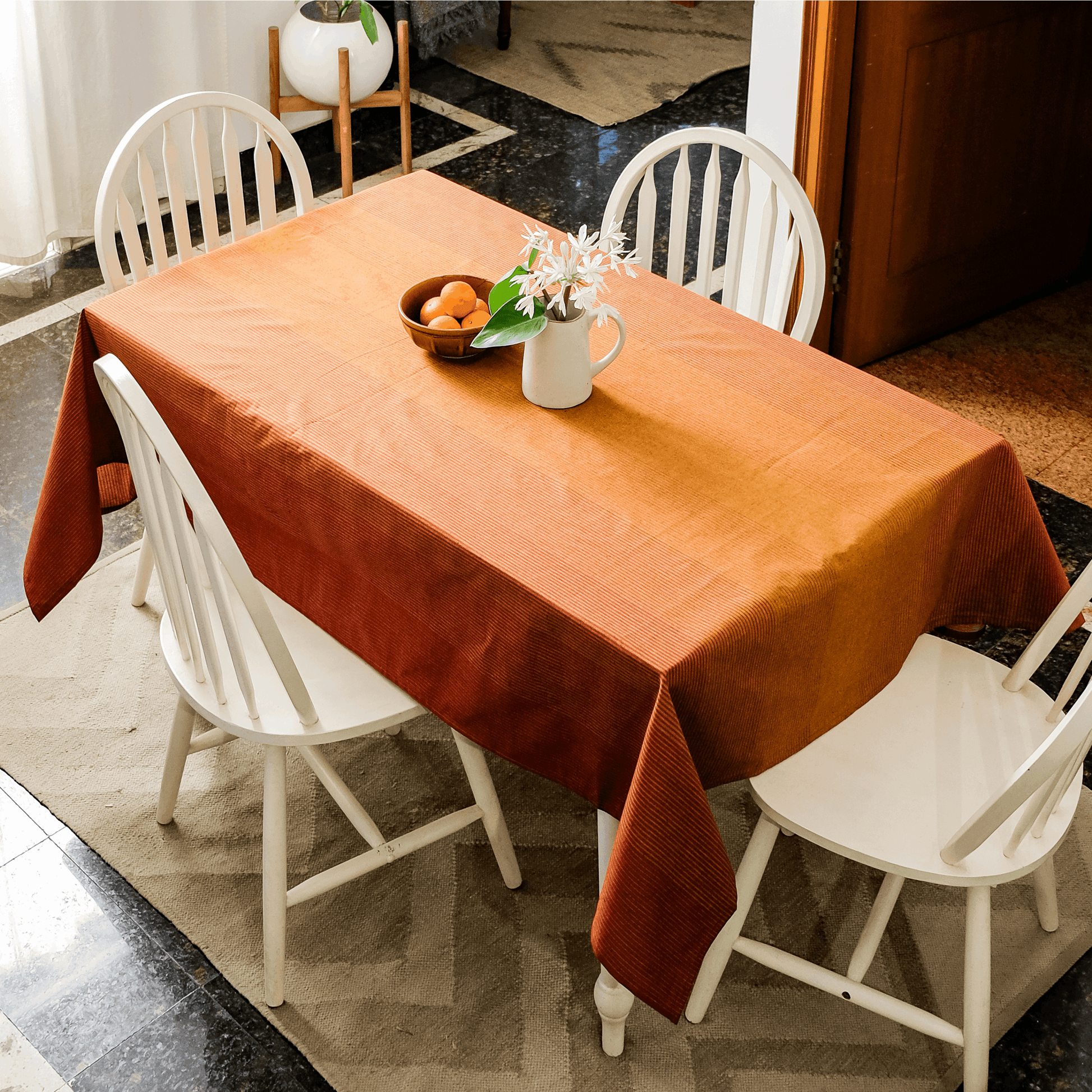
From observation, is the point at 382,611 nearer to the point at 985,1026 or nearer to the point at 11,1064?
the point at 11,1064

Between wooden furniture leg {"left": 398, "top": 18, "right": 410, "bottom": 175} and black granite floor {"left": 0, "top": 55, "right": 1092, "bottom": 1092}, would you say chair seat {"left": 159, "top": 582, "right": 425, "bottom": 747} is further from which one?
wooden furniture leg {"left": 398, "top": 18, "right": 410, "bottom": 175}

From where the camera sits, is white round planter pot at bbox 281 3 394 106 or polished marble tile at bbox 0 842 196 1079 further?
white round planter pot at bbox 281 3 394 106

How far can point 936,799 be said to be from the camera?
57.7 inches

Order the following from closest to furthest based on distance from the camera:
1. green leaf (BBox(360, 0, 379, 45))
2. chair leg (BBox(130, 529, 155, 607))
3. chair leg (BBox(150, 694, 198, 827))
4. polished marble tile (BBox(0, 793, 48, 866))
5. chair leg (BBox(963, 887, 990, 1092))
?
chair leg (BBox(963, 887, 990, 1092))
chair leg (BBox(150, 694, 198, 827))
polished marble tile (BBox(0, 793, 48, 866))
chair leg (BBox(130, 529, 155, 607))
green leaf (BBox(360, 0, 379, 45))

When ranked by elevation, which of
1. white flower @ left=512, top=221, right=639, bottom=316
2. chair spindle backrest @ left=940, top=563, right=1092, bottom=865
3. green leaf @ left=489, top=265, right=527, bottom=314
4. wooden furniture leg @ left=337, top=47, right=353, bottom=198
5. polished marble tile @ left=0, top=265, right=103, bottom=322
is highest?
Result: white flower @ left=512, top=221, right=639, bottom=316

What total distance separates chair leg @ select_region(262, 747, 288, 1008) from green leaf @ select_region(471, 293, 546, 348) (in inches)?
23.4

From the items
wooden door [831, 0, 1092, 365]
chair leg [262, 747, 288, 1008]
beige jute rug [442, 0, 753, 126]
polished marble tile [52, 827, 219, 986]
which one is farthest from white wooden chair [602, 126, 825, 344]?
beige jute rug [442, 0, 753, 126]

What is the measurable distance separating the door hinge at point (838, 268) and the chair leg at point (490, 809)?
1.68 metres

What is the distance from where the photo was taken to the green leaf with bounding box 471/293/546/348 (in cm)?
155

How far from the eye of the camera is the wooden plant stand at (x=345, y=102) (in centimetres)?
349

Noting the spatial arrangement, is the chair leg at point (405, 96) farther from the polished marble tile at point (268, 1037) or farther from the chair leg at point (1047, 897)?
the chair leg at point (1047, 897)

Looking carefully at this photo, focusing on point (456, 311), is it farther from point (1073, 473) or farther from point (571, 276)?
point (1073, 473)

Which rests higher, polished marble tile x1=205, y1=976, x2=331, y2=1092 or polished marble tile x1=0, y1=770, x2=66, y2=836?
polished marble tile x1=0, y1=770, x2=66, y2=836

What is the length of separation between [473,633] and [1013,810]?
62 centimetres
